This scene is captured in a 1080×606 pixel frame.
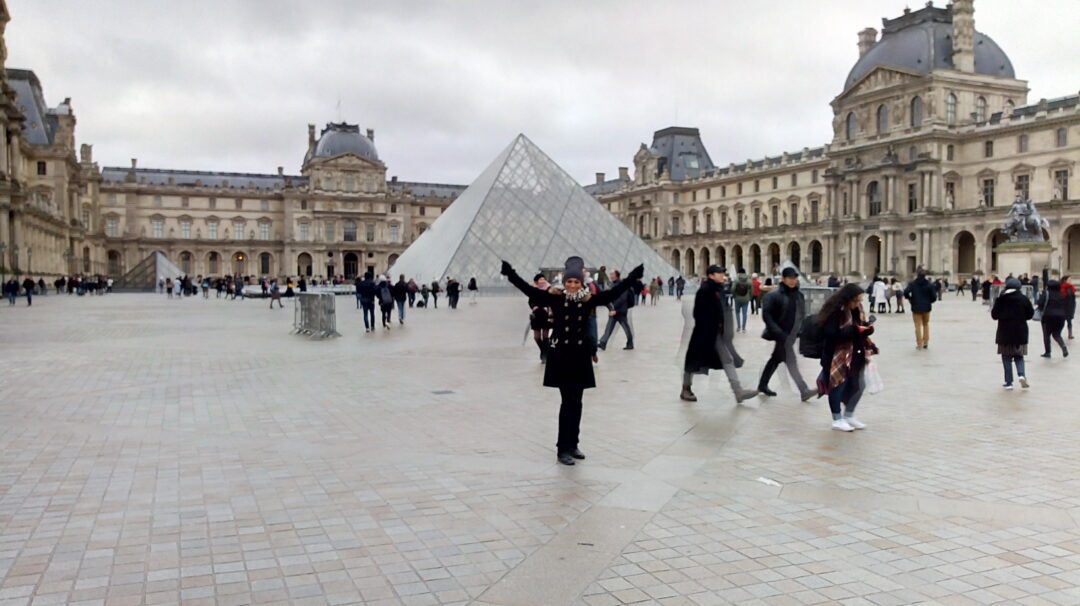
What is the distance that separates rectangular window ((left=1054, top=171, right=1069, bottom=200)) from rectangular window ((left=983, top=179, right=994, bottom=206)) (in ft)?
12.0

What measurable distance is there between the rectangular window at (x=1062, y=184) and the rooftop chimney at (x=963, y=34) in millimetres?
8768

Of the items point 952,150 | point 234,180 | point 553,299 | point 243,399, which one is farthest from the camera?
point 234,180

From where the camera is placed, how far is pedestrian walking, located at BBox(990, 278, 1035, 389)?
826cm

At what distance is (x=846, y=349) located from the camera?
6402mm

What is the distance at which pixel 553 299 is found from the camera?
5371mm

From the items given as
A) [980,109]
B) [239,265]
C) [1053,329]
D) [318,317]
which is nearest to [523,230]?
[318,317]

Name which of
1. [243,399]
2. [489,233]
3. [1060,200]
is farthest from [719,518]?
[1060,200]

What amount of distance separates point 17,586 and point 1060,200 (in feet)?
158

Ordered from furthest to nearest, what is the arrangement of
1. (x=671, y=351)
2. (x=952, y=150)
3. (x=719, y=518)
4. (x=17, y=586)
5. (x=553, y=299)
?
(x=952, y=150), (x=671, y=351), (x=553, y=299), (x=719, y=518), (x=17, y=586)

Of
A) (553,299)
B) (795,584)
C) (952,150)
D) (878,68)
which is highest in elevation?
(878,68)

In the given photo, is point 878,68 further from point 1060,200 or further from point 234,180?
point 234,180

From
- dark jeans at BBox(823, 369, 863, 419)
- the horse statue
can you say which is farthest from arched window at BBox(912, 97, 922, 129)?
dark jeans at BBox(823, 369, 863, 419)

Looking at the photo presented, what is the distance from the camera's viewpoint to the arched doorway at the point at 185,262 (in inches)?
2938

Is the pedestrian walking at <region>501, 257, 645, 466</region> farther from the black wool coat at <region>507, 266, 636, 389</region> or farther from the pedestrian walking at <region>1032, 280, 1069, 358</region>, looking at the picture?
the pedestrian walking at <region>1032, 280, 1069, 358</region>
